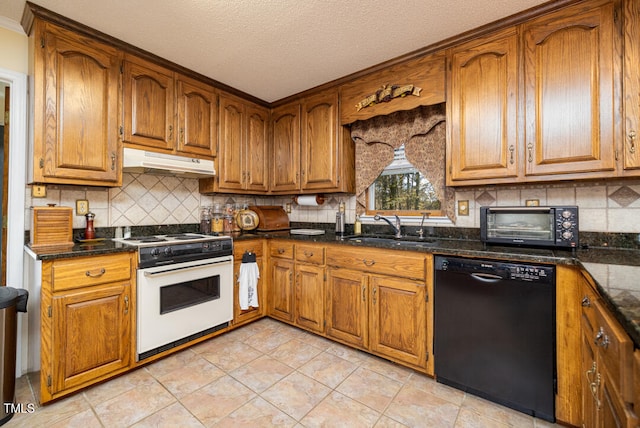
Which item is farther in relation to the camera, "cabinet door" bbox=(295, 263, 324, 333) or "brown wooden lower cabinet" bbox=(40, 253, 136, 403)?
"cabinet door" bbox=(295, 263, 324, 333)

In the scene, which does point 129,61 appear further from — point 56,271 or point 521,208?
point 521,208

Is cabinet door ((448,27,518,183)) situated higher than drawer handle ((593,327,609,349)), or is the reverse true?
cabinet door ((448,27,518,183))

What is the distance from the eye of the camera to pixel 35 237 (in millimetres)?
1872

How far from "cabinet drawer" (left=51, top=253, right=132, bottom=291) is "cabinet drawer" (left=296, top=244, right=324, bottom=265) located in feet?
4.18

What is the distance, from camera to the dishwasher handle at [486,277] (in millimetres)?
1633

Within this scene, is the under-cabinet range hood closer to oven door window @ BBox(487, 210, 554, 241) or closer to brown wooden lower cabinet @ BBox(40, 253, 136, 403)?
brown wooden lower cabinet @ BBox(40, 253, 136, 403)

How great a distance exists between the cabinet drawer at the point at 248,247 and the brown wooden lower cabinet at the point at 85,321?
84cm

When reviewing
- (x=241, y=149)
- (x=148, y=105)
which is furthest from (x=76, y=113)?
(x=241, y=149)

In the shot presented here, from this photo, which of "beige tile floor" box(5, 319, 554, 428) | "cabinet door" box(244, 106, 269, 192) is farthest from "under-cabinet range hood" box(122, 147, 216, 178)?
"beige tile floor" box(5, 319, 554, 428)

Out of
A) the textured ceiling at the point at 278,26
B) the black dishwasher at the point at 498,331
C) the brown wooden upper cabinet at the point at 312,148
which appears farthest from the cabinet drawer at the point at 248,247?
the black dishwasher at the point at 498,331

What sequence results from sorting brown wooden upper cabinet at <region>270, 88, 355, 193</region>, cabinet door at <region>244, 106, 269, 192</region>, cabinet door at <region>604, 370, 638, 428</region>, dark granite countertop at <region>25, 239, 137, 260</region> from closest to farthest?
cabinet door at <region>604, 370, 638, 428</region>, dark granite countertop at <region>25, 239, 137, 260</region>, brown wooden upper cabinet at <region>270, 88, 355, 193</region>, cabinet door at <region>244, 106, 269, 192</region>

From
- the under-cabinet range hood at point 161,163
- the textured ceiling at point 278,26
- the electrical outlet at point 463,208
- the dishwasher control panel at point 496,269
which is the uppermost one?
the textured ceiling at point 278,26

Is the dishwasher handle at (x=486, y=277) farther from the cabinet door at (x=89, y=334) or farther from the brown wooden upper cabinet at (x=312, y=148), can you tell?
the cabinet door at (x=89, y=334)

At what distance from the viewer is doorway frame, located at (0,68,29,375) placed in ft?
6.30
